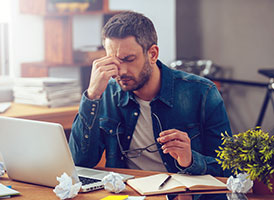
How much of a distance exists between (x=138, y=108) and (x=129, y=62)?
202 mm

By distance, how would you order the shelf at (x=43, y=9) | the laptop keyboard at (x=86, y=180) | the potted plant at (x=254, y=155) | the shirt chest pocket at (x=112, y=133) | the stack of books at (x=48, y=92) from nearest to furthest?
1. the potted plant at (x=254, y=155)
2. the laptop keyboard at (x=86, y=180)
3. the shirt chest pocket at (x=112, y=133)
4. the stack of books at (x=48, y=92)
5. the shelf at (x=43, y=9)

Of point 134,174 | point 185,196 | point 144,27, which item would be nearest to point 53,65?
point 144,27

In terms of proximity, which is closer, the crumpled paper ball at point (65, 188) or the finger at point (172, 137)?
the crumpled paper ball at point (65, 188)

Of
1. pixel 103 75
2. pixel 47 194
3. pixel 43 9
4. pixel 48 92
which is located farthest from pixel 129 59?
pixel 43 9

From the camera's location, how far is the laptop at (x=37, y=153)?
151 centimetres

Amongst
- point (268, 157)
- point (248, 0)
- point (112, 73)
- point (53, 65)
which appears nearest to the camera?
point (268, 157)

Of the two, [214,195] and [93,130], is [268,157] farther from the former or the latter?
[93,130]

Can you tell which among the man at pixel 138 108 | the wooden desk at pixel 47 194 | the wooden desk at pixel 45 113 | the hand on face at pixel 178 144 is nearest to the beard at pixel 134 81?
the man at pixel 138 108

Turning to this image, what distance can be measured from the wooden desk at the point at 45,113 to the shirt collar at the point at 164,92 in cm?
94

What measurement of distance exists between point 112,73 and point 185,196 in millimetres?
660

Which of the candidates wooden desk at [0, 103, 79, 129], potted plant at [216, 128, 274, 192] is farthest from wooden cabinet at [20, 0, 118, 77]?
potted plant at [216, 128, 274, 192]

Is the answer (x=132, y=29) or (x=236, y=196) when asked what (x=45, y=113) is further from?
(x=236, y=196)

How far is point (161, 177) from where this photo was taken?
165 cm

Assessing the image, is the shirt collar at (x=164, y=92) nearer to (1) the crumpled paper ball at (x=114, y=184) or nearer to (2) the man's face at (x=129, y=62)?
(2) the man's face at (x=129, y=62)
